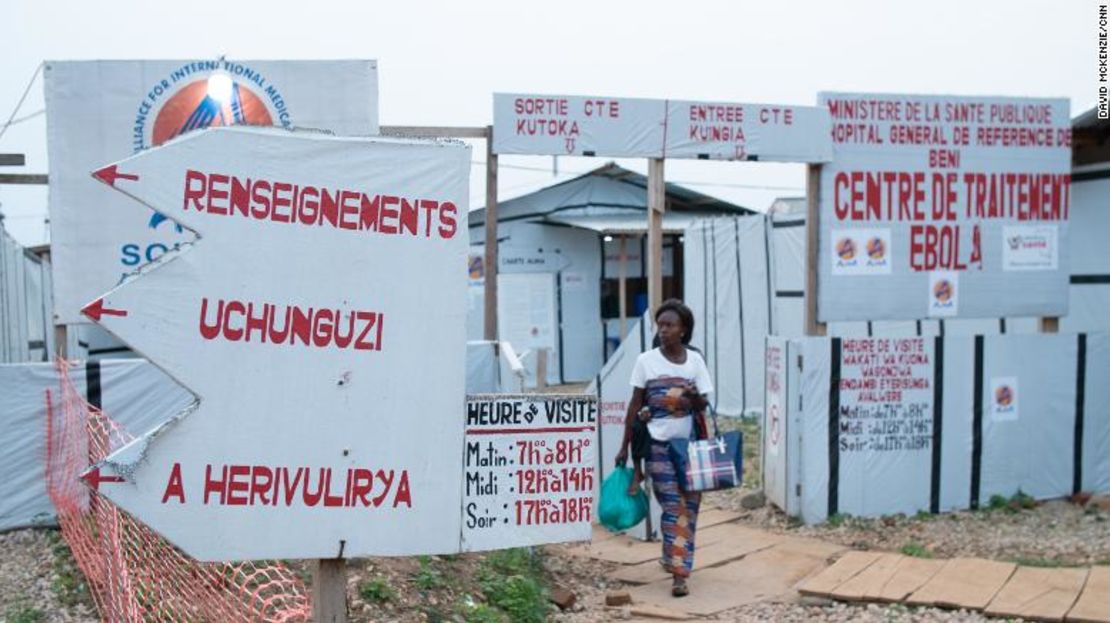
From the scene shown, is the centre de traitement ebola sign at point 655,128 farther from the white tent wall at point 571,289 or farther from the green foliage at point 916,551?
the white tent wall at point 571,289

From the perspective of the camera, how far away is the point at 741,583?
741 cm

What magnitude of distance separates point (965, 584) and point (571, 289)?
1557cm

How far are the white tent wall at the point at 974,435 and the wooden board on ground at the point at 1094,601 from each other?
2523 millimetres

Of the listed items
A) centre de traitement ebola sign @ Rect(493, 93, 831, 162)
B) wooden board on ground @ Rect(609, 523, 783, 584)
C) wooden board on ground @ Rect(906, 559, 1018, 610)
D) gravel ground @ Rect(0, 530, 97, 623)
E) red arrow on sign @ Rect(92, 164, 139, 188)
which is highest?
centre de traitement ebola sign @ Rect(493, 93, 831, 162)

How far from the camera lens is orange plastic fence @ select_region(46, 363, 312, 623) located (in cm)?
508

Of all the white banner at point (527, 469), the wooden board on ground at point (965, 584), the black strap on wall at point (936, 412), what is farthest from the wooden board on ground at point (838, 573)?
the white banner at point (527, 469)

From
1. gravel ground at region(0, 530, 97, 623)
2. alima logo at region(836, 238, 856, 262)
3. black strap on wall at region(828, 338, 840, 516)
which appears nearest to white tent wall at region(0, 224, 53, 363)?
gravel ground at region(0, 530, 97, 623)

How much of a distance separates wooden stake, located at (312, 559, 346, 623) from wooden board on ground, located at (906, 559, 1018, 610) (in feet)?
13.6

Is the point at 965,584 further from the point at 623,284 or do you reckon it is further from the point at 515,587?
the point at 623,284

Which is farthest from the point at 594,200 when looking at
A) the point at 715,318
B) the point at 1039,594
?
the point at 1039,594

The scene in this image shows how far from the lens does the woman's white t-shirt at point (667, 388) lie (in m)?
7.05

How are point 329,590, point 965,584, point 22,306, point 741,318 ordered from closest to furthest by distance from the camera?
point 329,590 → point 965,584 → point 22,306 → point 741,318

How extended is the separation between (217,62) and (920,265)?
5.87m

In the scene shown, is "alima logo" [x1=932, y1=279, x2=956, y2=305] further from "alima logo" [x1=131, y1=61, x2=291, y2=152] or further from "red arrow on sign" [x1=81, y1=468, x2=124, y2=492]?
"red arrow on sign" [x1=81, y1=468, x2=124, y2=492]
